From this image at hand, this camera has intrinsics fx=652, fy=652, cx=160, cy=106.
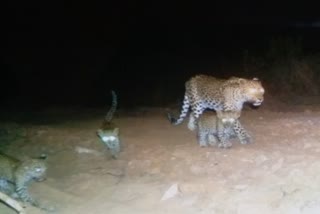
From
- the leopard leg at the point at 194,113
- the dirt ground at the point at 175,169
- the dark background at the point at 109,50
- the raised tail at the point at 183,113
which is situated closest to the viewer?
the dirt ground at the point at 175,169

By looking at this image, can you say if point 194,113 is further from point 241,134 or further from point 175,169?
point 175,169

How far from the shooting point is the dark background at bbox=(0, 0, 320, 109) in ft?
55.7

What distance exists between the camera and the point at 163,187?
7.39 m

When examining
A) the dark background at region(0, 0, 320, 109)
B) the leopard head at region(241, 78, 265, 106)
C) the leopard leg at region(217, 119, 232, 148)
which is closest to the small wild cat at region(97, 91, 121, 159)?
the leopard leg at region(217, 119, 232, 148)

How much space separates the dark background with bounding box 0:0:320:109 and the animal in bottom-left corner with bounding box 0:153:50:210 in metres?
6.91

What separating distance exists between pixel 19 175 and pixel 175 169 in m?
1.88

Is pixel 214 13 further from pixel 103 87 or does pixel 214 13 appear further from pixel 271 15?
pixel 103 87

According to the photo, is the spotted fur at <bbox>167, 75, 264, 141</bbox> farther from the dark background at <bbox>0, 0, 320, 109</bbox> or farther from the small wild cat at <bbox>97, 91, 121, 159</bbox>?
the dark background at <bbox>0, 0, 320, 109</bbox>

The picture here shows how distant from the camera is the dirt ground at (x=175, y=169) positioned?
22.6ft

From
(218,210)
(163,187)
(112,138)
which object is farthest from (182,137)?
(218,210)

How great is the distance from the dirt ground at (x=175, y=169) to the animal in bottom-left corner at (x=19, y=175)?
0.14 metres

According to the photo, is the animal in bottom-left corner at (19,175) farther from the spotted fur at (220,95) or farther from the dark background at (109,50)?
the dark background at (109,50)

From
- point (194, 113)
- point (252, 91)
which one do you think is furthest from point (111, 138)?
point (252, 91)

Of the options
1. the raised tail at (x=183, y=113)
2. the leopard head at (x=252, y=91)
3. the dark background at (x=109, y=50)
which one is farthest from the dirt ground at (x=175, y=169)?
the dark background at (x=109, y=50)
